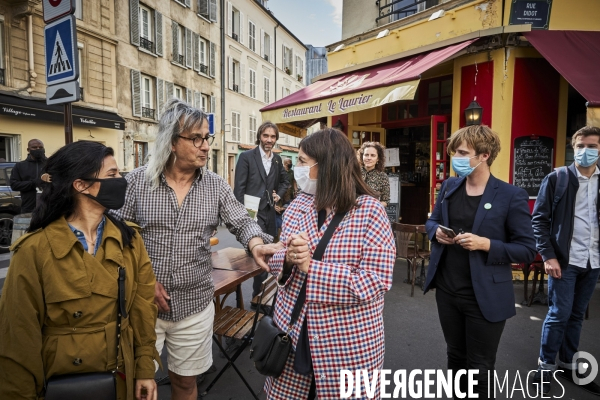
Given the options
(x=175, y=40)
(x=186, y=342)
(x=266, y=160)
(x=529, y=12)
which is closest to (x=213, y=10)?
(x=175, y=40)

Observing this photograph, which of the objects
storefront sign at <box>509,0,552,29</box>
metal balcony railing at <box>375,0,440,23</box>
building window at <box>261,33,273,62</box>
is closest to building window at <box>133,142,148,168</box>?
metal balcony railing at <box>375,0,440,23</box>

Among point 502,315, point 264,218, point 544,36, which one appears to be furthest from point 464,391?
point 544,36

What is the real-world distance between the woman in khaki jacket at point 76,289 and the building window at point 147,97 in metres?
16.8

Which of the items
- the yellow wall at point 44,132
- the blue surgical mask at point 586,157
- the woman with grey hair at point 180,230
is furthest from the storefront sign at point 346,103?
the yellow wall at point 44,132

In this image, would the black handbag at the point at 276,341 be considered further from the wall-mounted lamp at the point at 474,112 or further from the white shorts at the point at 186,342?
the wall-mounted lamp at the point at 474,112

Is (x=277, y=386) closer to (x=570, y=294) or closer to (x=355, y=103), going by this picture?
(x=570, y=294)

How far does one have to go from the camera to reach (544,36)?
5.64 meters

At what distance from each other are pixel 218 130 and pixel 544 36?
18611 millimetres

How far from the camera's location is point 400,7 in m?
8.29

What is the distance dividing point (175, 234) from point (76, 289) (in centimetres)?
62

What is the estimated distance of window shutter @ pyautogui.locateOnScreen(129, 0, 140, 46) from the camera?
52.0 feet

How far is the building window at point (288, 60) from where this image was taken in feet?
98.1

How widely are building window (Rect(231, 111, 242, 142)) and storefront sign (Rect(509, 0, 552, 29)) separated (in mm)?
18912

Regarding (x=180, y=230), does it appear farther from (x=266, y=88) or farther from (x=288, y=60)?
(x=288, y=60)
